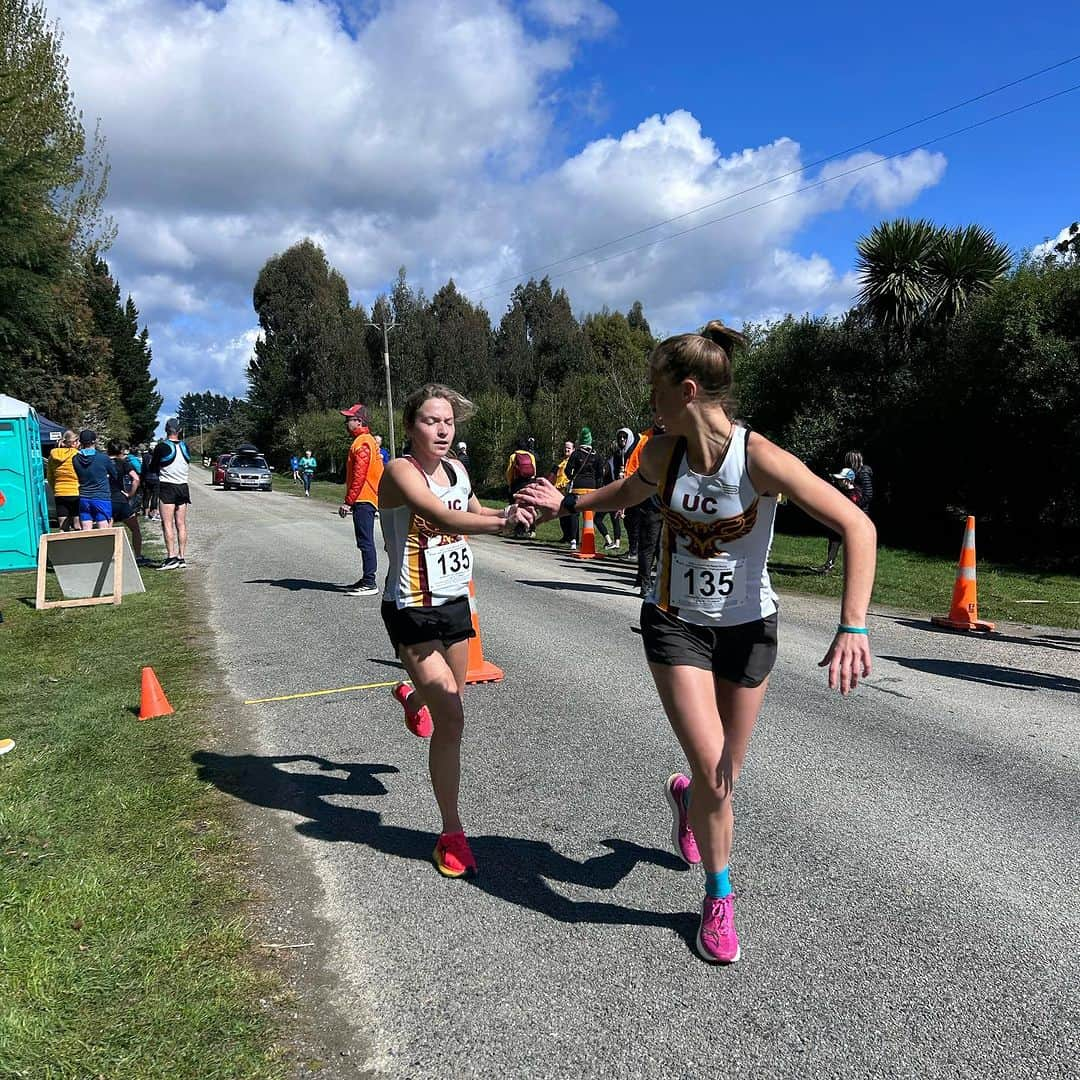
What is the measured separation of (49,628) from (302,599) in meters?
2.73

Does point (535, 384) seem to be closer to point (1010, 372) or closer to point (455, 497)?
point (1010, 372)

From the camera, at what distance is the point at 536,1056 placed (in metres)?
2.50

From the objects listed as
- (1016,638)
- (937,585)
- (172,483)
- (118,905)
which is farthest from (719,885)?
(937,585)

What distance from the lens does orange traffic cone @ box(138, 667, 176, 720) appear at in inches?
220

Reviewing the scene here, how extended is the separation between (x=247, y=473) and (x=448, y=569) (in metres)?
40.0

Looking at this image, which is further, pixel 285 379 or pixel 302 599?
pixel 285 379

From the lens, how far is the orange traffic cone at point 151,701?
18.4 feet

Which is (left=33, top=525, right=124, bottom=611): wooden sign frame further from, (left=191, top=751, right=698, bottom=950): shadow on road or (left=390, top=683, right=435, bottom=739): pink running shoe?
(left=390, top=683, right=435, bottom=739): pink running shoe

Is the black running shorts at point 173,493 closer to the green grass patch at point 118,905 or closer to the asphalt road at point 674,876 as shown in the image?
the asphalt road at point 674,876

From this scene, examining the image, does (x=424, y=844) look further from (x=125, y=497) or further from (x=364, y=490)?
(x=125, y=497)

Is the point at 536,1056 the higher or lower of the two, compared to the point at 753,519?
lower

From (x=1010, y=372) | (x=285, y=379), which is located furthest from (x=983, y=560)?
(x=285, y=379)

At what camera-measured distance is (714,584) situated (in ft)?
9.64

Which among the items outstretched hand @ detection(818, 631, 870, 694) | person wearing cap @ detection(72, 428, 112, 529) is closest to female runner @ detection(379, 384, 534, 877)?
outstretched hand @ detection(818, 631, 870, 694)
